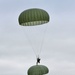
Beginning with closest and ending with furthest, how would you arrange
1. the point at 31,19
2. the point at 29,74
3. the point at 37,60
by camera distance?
the point at 31,19 < the point at 37,60 < the point at 29,74

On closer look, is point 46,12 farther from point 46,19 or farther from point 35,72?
point 35,72

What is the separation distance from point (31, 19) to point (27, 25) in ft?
10.0

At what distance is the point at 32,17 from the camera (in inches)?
4350

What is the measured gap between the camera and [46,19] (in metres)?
112

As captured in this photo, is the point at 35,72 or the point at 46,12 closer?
the point at 46,12

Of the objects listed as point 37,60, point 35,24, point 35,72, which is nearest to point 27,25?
point 35,24

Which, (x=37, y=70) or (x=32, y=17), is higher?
(x=32, y=17)

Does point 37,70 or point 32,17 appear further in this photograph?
point 37,70

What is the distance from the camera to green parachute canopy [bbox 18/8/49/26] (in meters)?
110

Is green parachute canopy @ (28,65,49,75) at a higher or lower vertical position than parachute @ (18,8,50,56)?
lower

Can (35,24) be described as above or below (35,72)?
above

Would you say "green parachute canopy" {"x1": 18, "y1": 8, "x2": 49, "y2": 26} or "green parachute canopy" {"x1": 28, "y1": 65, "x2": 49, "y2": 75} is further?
"green parachute canopy" {"x1": 28, "y1": 65, "x2": 49, "y2": 75}

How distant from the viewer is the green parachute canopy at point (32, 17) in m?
110

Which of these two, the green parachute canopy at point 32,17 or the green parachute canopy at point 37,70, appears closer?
the green parachute canopy at point 32,17
